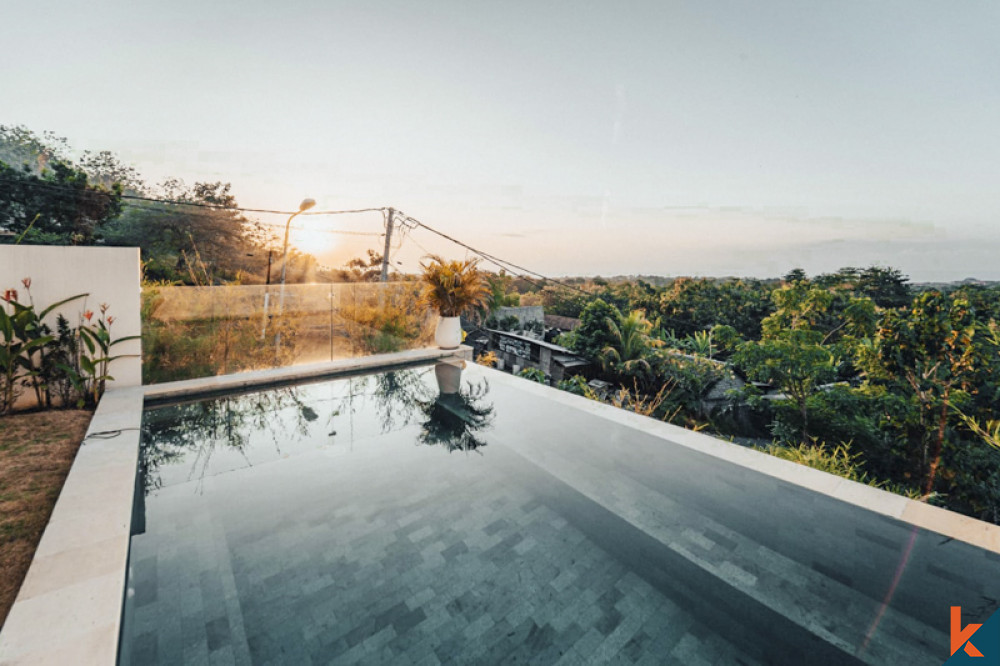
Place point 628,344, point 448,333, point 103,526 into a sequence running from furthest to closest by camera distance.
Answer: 1. point 628,344
2. point 448,333
3. point 103,526

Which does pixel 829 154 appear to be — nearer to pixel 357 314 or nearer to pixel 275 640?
pixel 357 314

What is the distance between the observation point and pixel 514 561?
6.44ft

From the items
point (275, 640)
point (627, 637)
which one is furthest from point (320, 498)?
point (627, 637)

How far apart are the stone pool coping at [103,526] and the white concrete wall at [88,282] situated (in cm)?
47

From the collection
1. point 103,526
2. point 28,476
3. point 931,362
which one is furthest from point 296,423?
point 931,362

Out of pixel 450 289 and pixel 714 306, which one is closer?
pixel 450 289

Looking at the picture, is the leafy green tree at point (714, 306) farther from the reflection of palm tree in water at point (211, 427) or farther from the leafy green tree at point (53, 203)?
the leafy green tree at point (53, 203)

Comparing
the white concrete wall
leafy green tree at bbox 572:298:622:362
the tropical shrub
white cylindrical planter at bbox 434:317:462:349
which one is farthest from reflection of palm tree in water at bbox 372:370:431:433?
leafy green tree at bbox 572:298:622:362

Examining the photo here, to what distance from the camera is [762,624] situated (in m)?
1.61

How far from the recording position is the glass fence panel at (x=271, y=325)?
4555 mm

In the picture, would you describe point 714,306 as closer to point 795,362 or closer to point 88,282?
point 795,362

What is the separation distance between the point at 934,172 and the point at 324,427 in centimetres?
1921

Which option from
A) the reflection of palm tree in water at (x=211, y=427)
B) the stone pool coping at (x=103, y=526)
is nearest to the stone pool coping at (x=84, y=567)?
the stone pool coping at (x=103, y=526)

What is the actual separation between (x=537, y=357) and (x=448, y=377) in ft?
33.0
